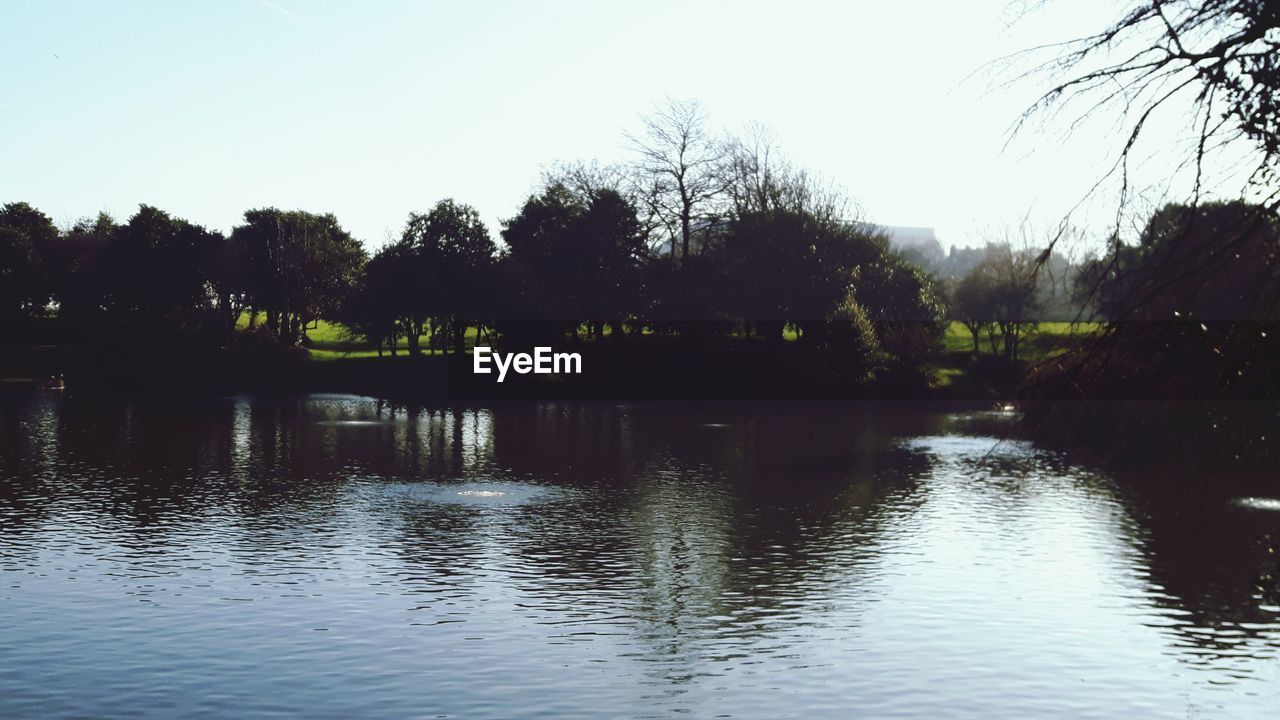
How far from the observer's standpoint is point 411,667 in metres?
23.8

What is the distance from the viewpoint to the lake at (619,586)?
22.6m

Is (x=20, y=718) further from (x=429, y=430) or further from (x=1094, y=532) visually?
(x=429, y=430)

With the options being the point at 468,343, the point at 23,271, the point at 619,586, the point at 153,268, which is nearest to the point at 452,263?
the point at 468,343

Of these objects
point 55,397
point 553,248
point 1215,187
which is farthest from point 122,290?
point 1215,187

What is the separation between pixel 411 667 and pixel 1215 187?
17871 mm

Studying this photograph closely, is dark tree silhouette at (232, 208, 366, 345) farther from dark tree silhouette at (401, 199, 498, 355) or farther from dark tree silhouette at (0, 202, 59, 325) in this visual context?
dark tree silhouette at (0, 202, 59, 325)

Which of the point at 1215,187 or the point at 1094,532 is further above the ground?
the point at 1215,187

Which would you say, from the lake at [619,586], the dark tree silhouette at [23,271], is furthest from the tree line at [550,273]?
the lake at [619,586]

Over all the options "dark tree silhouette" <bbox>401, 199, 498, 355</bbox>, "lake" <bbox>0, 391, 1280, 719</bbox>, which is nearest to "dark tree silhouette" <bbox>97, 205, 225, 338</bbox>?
"dark tree silhouette" <bbox>401, 199, 498, 355</bbox>

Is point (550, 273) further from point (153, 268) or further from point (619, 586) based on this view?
point (619, 586)

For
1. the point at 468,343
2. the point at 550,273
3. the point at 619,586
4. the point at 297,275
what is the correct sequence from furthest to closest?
the point at 468,343, the point at 297,275, the point at 550,273, the point at 619,586

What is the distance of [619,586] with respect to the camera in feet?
106

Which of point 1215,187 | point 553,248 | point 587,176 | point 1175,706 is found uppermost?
point 587,176

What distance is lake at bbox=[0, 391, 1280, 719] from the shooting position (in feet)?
74.1
